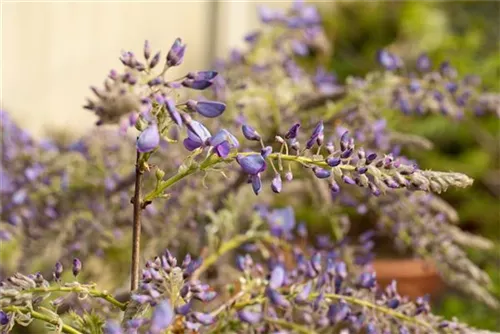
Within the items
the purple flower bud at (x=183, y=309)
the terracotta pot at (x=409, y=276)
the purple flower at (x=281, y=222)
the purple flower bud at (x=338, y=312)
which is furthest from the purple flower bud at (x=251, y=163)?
the terracotta pot at (x=409, y=276)

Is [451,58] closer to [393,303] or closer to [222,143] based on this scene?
[393,303]

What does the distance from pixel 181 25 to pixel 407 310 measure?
2385mm

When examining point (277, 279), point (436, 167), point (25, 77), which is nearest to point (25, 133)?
point (277, 279)

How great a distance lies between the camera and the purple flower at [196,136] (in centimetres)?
71

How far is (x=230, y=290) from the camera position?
0.98 meters

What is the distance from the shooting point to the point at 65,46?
2418 mm

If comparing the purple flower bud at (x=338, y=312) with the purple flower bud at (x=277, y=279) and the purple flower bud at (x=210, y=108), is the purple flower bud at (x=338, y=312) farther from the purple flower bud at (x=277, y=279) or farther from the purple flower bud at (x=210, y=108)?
the purple flower bud at (x=210, y=108)

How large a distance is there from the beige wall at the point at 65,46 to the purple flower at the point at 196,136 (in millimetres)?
1164

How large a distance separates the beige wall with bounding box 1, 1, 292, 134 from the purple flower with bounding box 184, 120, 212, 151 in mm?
1164

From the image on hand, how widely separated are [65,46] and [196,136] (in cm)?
180

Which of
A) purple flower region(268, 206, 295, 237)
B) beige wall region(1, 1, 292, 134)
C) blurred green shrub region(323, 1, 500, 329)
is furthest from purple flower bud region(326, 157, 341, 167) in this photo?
beige wall region(1, 1, 292, 134)

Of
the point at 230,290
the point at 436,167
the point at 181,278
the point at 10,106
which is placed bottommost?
the point at 436,167

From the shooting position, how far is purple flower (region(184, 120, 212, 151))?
0.71 metres

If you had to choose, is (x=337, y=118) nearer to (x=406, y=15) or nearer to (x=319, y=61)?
(x=319, y=61)
